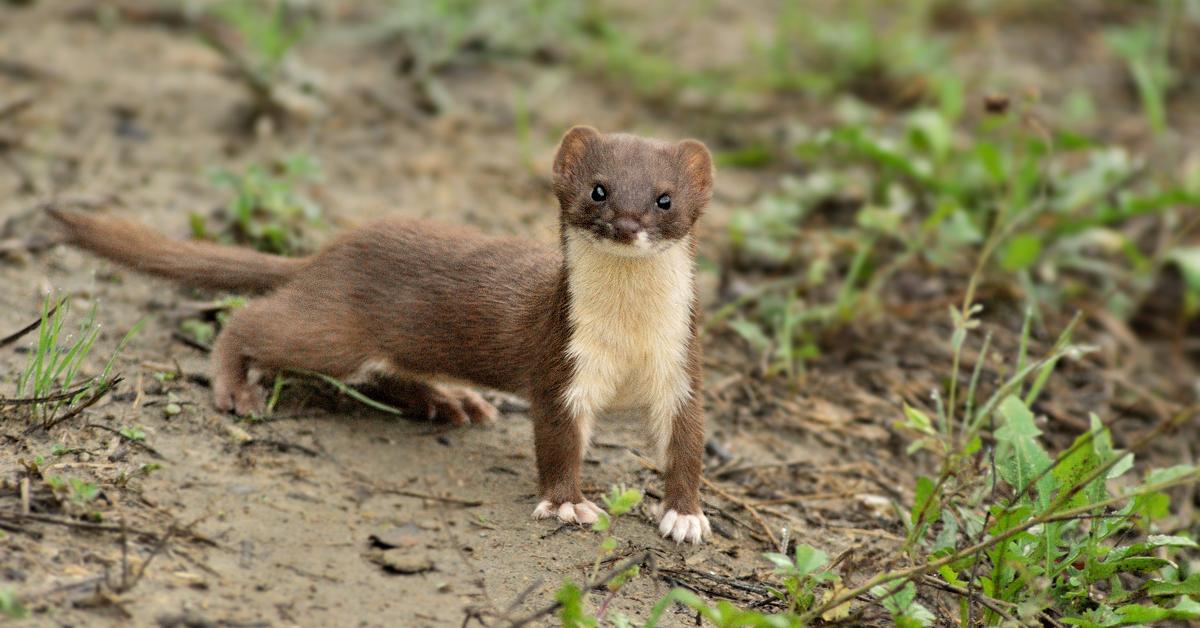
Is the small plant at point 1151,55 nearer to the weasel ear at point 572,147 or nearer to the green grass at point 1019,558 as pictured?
the green grass at point 1019,558

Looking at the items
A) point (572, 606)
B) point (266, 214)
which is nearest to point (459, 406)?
point (266, 214)

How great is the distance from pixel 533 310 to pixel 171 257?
4.73ft

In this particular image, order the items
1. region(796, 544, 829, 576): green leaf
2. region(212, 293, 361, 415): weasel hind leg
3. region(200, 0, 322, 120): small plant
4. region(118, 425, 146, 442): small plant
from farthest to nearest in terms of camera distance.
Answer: region(200, 0, 322, 120): small plant < region(212, 293, 361, 415): weasel hind leg < region(118, 425, 146, 442): small plant < region(796, 544, 829, 576): green leaf

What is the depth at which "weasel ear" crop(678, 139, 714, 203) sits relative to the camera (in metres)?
4.29

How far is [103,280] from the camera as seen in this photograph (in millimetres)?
5379

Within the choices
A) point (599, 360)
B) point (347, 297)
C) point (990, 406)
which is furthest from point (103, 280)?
point (990, 406)

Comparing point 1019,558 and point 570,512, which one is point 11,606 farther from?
point 1019,558

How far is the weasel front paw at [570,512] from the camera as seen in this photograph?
4.18m

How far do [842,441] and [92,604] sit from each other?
3.03 meters

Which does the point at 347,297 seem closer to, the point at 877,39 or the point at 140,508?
the point at 140,508

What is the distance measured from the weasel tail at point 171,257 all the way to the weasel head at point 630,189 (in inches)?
49.9

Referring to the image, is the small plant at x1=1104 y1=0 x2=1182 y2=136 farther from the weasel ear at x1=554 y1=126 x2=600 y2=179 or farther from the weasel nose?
the weasel nose

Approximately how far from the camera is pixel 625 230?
396cm

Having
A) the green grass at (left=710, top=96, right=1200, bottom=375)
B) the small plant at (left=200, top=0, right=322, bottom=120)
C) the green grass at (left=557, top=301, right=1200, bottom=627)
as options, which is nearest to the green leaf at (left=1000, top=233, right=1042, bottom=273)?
the green grass at (left=710, top=96, right=1200, bottom=375)
